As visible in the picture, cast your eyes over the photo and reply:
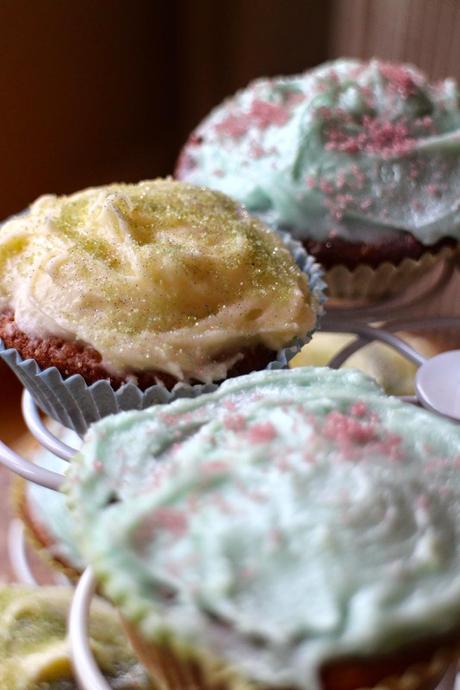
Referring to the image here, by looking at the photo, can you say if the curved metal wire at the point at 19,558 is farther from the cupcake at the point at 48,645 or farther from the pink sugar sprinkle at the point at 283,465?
the pink sugar sprinkle at the point at 283,465

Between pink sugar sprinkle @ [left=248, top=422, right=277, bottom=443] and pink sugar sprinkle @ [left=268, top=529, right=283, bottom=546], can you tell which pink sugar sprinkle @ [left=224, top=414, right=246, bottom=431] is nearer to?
pink sugar sprinkle @ [left=248, top=422, right=277, bottom=443]

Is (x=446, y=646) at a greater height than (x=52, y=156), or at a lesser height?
greater

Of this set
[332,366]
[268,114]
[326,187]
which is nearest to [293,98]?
[268,114]

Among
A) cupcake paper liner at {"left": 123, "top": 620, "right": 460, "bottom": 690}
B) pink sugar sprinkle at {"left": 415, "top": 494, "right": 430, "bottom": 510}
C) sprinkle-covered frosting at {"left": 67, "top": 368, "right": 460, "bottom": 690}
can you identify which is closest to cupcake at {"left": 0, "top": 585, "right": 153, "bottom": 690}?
cupcake paper liner at {"left": 123, "top": 620, "right": 460, "bottom": 690}

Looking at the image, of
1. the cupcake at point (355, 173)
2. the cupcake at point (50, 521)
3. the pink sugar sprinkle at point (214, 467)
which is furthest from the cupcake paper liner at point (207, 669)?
the cupcake at point (355, 173)

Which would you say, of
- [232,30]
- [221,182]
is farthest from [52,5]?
[221,182]

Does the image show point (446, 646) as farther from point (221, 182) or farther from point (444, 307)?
point (444, 307)
